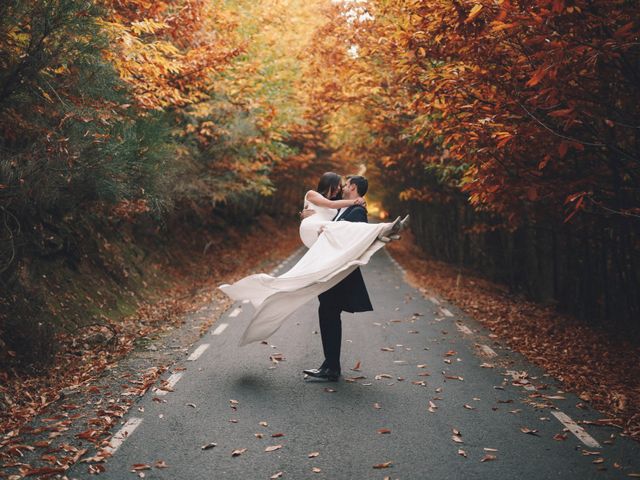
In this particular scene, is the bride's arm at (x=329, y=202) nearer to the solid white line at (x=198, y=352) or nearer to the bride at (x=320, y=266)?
the bride at (x=320, y=266)

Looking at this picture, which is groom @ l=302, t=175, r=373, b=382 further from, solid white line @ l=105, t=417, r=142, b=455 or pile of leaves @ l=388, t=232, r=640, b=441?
pile of leaves @ l=388, t=232, r=640, b=441

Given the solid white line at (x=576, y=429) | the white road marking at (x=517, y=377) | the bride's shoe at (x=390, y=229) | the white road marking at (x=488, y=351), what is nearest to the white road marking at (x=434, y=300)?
the white road marking at (x=488, y=351)

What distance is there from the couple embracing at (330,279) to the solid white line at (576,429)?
2.40 meters

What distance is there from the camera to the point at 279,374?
7344 millimetres

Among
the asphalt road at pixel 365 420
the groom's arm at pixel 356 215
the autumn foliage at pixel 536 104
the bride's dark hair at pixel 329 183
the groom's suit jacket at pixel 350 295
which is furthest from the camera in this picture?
the groom's arm at pixel 356 215

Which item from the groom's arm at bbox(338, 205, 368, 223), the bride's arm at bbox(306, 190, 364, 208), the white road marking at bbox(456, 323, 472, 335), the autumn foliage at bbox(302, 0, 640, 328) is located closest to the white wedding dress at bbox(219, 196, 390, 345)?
the groom's arm at bbox(338, 205, 368, 223)

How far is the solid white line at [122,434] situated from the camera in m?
4.95

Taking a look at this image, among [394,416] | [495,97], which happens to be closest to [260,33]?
[495,97]

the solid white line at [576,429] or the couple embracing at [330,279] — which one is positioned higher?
the couple embracing at [330,279]

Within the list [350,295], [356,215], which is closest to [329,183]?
[356,215]

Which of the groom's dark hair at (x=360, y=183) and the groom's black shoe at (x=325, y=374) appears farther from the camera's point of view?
the groom's dark hair at (x=360, y=183)

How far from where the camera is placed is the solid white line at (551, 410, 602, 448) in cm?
515

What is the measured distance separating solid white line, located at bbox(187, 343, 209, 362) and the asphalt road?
0.02 m

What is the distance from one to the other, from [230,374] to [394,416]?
7.89 feet
